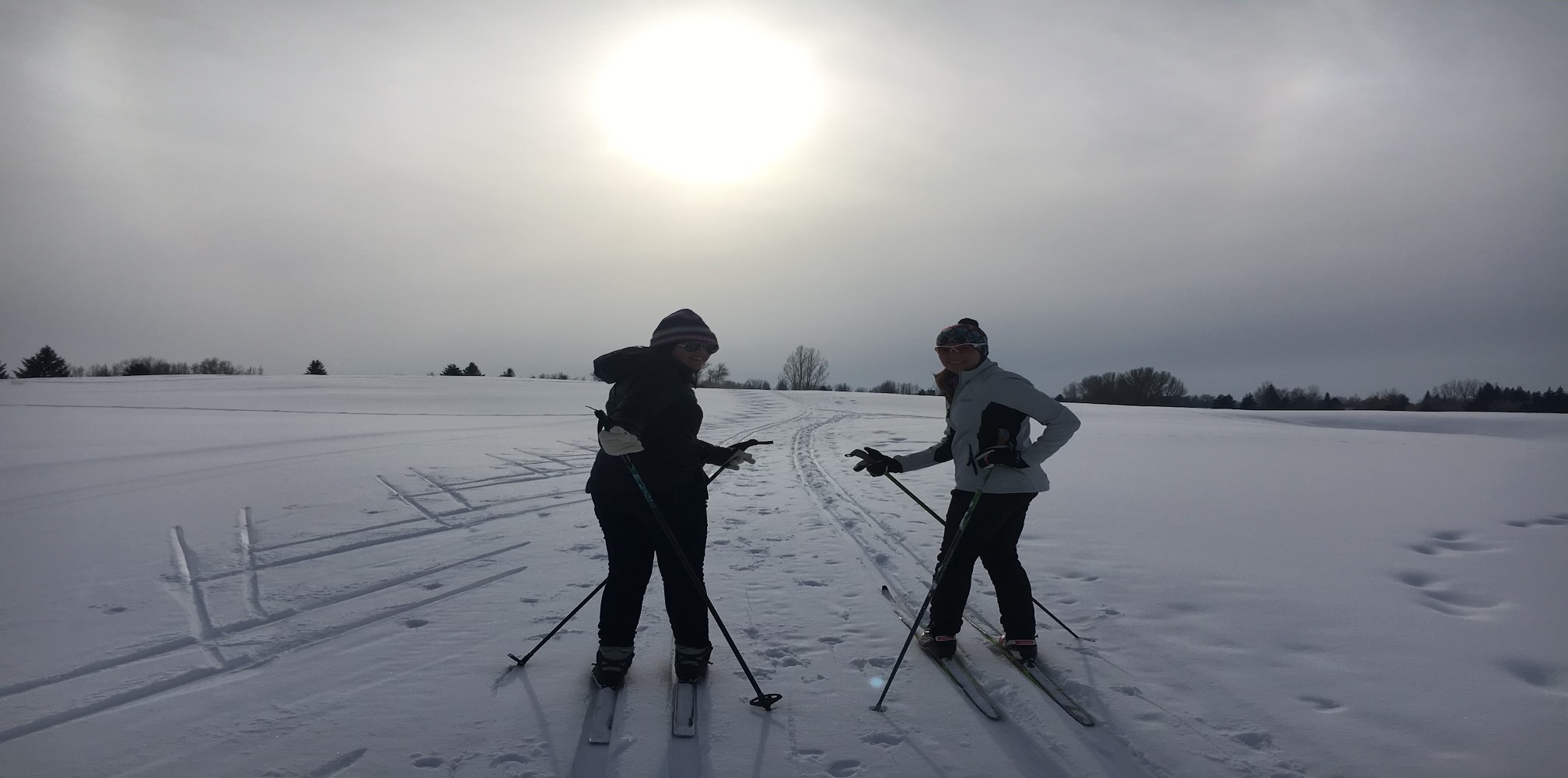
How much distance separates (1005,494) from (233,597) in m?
5.55

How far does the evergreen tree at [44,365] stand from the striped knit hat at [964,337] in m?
74.2

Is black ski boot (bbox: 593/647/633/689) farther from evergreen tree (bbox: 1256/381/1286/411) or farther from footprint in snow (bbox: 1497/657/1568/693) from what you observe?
evergreen tree (bbox: 1256/381/1286/411)

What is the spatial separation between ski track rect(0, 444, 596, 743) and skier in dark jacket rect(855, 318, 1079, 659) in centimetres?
318

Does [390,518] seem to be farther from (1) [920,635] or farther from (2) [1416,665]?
(2) [1416,665]

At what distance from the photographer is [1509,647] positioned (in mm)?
4004

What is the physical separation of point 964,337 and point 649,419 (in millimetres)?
1975

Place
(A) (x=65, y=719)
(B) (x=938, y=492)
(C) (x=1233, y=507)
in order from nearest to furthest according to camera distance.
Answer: (A) (x=65, y=719) < (C) (x=1233, y=507) < (B) (x=938, y=492)

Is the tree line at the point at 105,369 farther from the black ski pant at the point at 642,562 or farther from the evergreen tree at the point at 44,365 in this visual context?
the black ski pant at the point at 642,562

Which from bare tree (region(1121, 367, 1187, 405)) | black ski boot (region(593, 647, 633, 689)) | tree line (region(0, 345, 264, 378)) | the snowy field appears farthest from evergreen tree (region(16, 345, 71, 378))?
bare tree (region(1121, 367, 1187, 405))

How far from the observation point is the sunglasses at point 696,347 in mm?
3660

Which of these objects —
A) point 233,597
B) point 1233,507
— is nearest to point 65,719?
point 233,597

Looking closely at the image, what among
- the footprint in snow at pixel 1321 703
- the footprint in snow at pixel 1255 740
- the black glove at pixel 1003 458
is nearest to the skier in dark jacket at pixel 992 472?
the black glove at pixel 1003 458

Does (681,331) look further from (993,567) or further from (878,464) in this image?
(993,567)

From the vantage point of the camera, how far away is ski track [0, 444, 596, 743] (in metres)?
3.38
